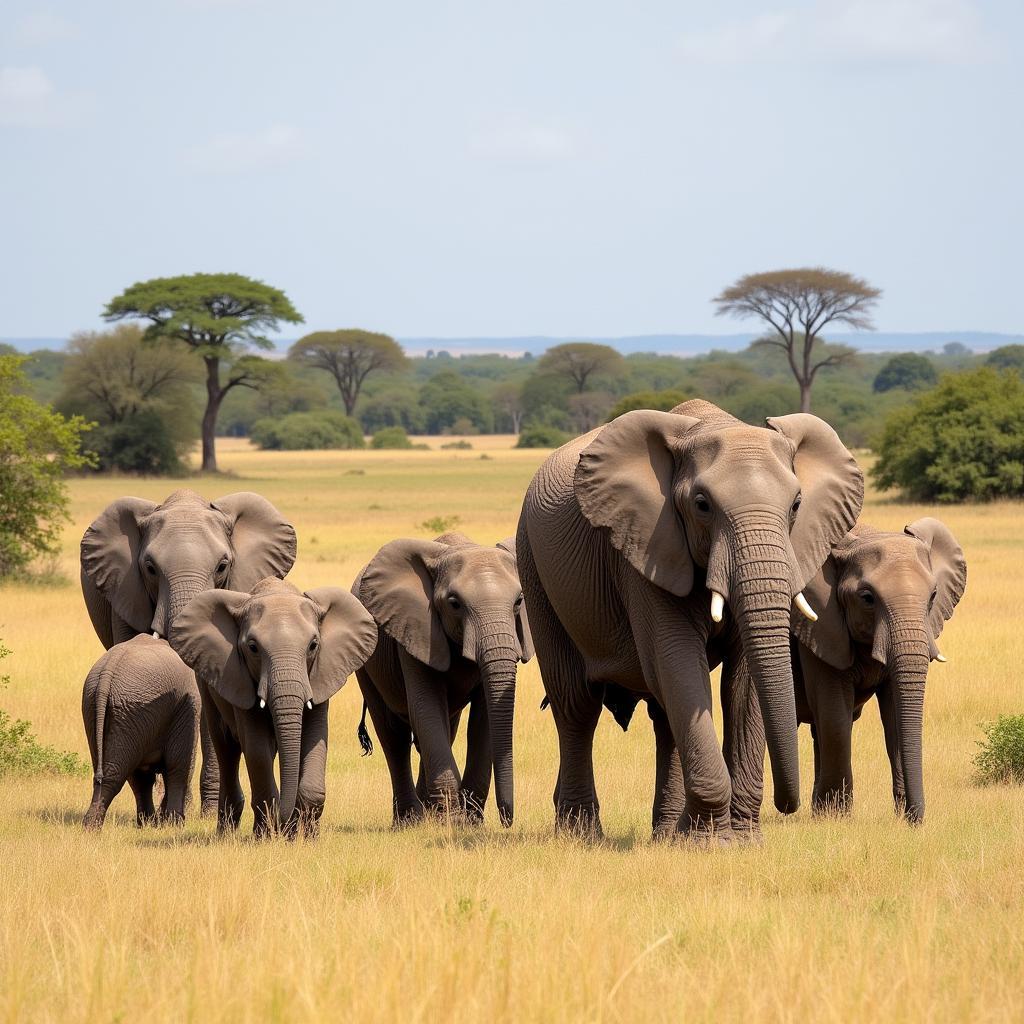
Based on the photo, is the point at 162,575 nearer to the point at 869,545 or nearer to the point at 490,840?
the point at 490,840

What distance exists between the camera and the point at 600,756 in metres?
13.0

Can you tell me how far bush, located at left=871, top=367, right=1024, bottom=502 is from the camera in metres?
42.3

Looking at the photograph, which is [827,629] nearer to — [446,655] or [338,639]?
[446,655]

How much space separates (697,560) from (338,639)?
93.4 inches

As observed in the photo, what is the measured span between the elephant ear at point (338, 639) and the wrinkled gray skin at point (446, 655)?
68cm

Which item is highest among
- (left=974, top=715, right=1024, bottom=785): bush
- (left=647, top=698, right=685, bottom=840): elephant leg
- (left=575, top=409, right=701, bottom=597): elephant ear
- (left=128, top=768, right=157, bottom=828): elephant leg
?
(left=575, top=409, right=701, bottom=597): elephant ear

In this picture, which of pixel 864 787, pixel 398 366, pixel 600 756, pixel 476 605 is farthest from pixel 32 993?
pixel 398 366

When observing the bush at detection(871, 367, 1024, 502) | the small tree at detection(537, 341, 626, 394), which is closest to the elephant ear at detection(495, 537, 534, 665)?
the bush at detection(871, 367, 1024, 502)

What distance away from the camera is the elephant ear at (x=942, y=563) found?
10.1 m

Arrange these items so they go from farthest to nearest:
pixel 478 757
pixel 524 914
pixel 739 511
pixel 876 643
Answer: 1. pixel 478 757
2. pixel 876 643
3. pixel 739 511
4. pixel 524 914

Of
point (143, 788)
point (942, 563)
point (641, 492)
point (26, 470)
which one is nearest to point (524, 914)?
point (641, 492)

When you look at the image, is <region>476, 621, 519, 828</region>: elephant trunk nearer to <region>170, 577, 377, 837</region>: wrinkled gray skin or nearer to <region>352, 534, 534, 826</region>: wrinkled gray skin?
<region>352, 534, 534, 826</region>: wrinkled gray skin

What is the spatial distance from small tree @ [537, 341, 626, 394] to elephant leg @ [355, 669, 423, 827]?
102780 millimetres

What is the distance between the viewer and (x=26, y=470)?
79.4 ft
